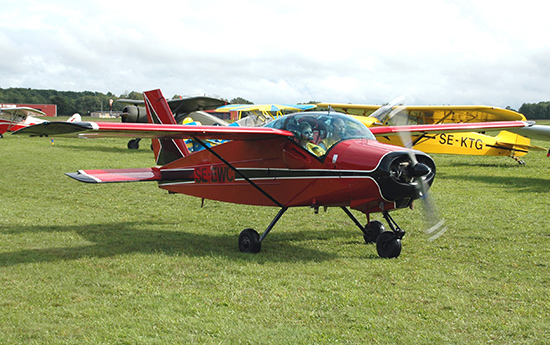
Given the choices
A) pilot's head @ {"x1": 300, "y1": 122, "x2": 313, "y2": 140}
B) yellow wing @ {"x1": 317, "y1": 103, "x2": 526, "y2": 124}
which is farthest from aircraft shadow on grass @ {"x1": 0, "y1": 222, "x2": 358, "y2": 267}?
yellow wing @ {"x1": 317, "y1": 103, "x2": 526, "y2": 124}

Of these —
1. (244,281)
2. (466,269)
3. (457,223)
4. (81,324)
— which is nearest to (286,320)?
(244,281)

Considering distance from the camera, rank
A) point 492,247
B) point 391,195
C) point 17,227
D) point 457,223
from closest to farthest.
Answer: point 391,195, point 492,247, point 17,227, point 457,223

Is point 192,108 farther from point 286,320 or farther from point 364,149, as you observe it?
point 286,320

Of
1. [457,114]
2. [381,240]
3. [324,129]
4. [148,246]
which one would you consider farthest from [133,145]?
[381,240]

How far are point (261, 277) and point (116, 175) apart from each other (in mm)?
4004

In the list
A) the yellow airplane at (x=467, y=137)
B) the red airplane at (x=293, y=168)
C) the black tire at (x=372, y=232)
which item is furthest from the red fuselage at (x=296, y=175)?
the yellow airplane at (x=467, y=137)

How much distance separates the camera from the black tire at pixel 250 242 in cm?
739

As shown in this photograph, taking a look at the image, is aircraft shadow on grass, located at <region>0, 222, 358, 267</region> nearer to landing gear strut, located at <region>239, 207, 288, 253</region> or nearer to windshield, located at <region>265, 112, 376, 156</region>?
landing gear strut, located at <region>239, 207, 288, 253</region>

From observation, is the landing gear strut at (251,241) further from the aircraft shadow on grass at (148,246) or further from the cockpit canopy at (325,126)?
the cockpit canopy at (325,126)

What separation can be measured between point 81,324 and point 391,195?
3.90m

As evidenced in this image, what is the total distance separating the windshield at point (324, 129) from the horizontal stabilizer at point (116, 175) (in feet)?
10.4

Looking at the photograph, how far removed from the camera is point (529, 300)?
17.4 ft

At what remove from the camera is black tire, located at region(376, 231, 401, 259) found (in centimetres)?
706

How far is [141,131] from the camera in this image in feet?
21.4
